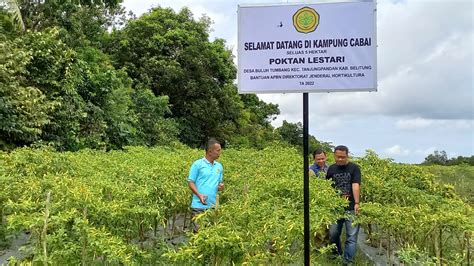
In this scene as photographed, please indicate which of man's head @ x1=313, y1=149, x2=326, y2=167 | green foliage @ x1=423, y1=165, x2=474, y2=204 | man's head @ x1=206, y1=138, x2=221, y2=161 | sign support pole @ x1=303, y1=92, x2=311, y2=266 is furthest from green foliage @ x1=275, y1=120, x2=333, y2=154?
sign support pole @ x1=303, y1=92, x2=311, y2=266

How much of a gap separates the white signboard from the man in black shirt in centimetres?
264

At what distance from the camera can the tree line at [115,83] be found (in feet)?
49.3

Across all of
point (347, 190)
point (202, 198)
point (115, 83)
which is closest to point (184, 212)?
point (202, 198)

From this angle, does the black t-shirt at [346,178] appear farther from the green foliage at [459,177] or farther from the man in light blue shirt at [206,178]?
the green foliage at [459,177]

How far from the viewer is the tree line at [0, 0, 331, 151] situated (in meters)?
15.0

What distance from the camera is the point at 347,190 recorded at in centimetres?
Result: 705

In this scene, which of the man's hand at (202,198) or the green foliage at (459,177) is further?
the green foliage at (459,177)

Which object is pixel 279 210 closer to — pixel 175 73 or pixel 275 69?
pixel 275 69

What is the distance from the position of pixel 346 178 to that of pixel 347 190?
16 cm

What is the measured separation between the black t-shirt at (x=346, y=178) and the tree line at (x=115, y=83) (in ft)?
32.0

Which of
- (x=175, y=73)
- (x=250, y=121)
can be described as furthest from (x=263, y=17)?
(x=250, y=121)

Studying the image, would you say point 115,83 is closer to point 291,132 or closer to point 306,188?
point 306,188

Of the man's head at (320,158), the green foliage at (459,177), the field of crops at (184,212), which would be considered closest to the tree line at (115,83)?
the green foliage at (459,177)

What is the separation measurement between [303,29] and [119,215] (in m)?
2.35
